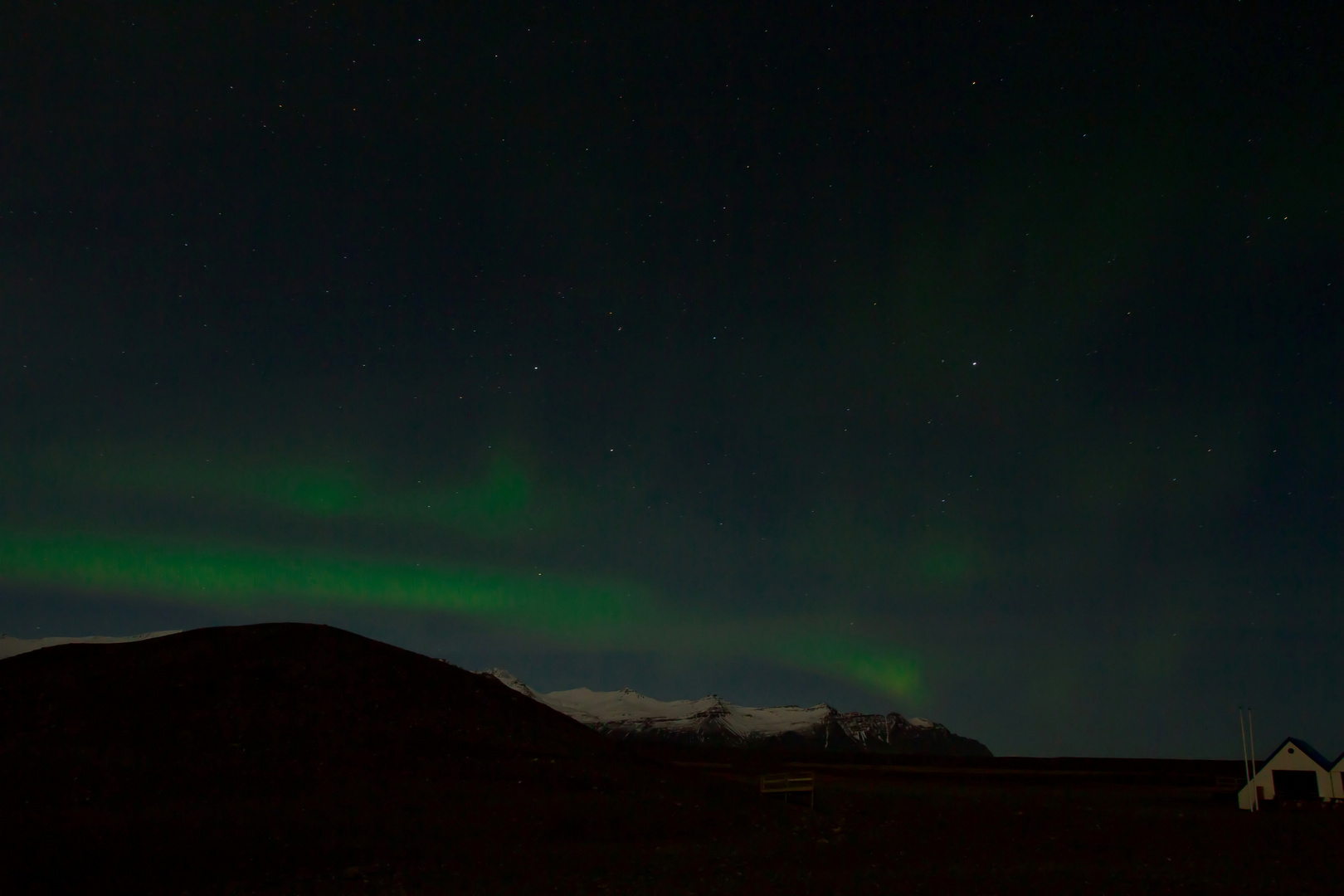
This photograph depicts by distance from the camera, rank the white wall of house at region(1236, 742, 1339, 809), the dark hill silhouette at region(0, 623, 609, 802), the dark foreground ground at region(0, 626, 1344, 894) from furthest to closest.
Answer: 1. the white wall of house at region(1236, 742, 1339, 809)
2. the dark hill silhouette at region(0, 623, 609, 802)
3. the dark foreground ground at region(0, 626, 1344, 894)

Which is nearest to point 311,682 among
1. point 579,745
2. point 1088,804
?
point 579,745

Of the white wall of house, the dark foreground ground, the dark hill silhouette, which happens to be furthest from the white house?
the dark hill silhouette

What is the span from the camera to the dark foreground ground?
928 inches

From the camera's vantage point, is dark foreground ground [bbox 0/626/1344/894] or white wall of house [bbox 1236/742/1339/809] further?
white wall of house [bbox 1236/742/1339/809]

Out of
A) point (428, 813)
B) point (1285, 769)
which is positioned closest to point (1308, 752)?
point (1285, 769)

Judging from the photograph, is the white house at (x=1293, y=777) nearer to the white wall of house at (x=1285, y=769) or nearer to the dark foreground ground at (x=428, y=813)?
the white wall of house at (x=1285, y=769)

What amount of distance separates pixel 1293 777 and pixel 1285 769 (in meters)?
A: 0.49

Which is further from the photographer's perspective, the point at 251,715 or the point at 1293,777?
the point at 1293,777

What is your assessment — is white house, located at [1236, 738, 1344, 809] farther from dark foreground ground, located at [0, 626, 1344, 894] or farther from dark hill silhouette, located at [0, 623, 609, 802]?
dark hill silhouette, located at [0, 623, 609, 802]

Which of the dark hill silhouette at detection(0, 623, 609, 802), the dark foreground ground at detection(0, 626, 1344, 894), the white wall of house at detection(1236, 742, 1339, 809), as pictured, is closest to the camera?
the dark foreground ground at detection(0, 626, 1344, 894)

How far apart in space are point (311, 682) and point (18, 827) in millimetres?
20505

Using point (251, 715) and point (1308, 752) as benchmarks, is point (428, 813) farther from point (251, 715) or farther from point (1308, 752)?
point (1308, 752)

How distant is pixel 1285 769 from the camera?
4703 centimetres

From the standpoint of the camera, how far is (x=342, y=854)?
1019 inches
